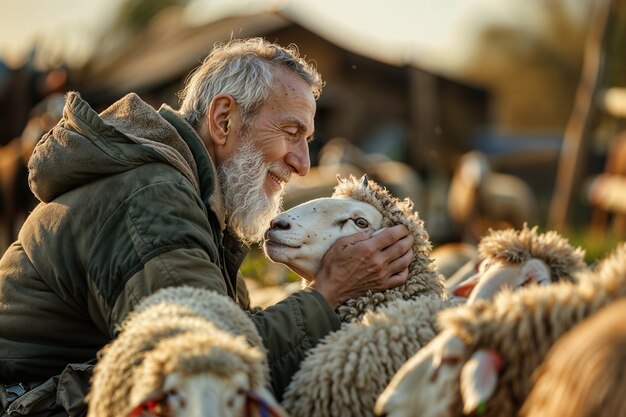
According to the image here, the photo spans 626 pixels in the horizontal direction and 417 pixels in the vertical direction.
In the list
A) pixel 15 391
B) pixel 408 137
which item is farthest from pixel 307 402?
pixel 408 137

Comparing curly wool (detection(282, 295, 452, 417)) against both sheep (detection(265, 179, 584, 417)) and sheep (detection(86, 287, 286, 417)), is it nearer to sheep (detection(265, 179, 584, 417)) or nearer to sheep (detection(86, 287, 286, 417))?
sheep (detection(265, 179, 584, 417))

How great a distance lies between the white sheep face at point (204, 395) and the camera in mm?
2025

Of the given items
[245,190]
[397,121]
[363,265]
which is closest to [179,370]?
[363,265]

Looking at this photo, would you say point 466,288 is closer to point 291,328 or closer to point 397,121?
point 291,328

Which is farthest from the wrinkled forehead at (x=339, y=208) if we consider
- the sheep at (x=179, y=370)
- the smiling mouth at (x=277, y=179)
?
the sheep at (x=179, y=370)

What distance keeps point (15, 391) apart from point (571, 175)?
10599mm

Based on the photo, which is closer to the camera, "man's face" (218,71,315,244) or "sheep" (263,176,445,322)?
"sheep" (263,176,445,322)

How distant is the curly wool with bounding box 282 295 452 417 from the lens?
264 cm

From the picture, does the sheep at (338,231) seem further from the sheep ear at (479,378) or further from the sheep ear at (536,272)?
the sheep ear at (479,378)

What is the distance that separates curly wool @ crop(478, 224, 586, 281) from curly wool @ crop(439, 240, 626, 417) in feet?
4.32

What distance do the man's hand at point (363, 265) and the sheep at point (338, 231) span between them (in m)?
0.06

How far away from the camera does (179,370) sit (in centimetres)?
207

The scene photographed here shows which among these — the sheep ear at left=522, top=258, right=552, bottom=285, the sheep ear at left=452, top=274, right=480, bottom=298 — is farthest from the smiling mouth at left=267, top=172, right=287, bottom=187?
the sheep ear at left=522, top=258, right=552, bottom=285

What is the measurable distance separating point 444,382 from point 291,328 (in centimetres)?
83
